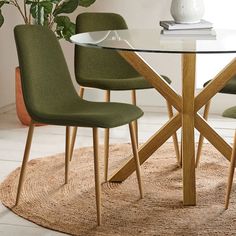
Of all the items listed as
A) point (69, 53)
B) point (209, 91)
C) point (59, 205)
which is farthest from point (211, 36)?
point (69, 53)

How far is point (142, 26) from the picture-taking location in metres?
5.16

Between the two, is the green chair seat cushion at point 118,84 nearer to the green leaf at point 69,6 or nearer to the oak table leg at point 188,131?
the oak table leg at point 188,131

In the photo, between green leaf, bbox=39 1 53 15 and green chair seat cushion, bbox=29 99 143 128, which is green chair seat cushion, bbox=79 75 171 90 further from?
green leaf, bbox=39 1 53 15

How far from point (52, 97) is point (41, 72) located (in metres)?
0.15

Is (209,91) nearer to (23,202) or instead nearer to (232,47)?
(232,47)

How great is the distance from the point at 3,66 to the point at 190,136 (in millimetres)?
2700

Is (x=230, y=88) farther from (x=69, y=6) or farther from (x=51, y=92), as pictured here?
(x=69, y=6)

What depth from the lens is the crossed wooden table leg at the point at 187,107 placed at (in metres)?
3.06

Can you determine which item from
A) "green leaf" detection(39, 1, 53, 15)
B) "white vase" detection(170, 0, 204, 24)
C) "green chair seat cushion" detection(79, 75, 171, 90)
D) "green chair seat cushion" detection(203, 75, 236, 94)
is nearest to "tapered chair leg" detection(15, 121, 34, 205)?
"green chair seat cushion" detection(79, 75, 171, 90)

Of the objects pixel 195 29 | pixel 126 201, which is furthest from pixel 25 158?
pixel 195 29

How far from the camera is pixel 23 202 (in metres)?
3.09

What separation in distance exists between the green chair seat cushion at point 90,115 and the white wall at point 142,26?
7.06 ft

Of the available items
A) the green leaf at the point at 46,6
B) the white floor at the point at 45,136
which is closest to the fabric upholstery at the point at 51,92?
the white floor at the point at 45,136

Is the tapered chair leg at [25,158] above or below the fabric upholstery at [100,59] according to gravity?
below
